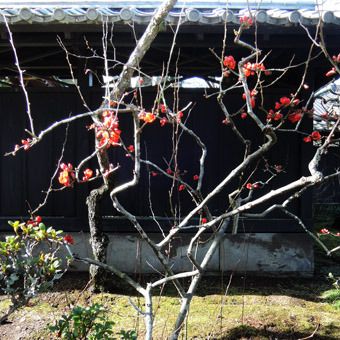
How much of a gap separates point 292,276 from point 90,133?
11.6 feet

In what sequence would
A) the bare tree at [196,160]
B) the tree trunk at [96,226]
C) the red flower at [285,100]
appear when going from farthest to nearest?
the tree trunk at [96,226]
the red flower at [285,100]
the bare tree at [196,160]

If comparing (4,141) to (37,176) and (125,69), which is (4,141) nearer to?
(37,176)

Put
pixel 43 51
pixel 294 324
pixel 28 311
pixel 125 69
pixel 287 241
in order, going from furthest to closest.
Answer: pixel 43 51
pixel 287 241
pixel 28 311
pixel 294 324
pixel 125 69

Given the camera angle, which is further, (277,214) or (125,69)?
(277,214)

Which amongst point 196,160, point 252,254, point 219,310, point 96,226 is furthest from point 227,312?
point 196,160

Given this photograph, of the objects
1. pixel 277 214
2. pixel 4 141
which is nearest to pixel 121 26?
pixel 4 141

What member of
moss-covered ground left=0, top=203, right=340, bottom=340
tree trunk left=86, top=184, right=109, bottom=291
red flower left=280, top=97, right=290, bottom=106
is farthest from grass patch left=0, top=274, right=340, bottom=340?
red flower left=280, top=97, right=290, bottom=106

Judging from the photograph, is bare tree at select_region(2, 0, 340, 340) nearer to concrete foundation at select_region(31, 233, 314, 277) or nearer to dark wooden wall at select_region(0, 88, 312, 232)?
dark wooden wall at select_region(0, 88, 312, 232)

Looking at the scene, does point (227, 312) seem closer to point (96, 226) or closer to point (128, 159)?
point (96, 226)

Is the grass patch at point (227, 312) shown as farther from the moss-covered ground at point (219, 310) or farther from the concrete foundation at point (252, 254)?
the concrete foundation at point (252, 254)

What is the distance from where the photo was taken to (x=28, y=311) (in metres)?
4.23

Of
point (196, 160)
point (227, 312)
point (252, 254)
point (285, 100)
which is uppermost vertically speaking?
point (285, 100)

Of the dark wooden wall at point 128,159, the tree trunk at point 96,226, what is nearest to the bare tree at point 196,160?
the tree trunk at point 96,226

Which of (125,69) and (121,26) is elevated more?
(121,26)
